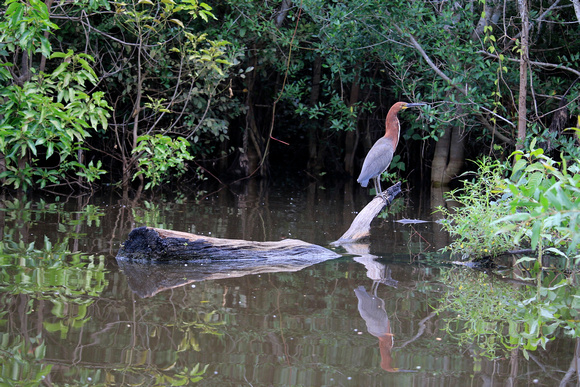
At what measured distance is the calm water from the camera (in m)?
2.87

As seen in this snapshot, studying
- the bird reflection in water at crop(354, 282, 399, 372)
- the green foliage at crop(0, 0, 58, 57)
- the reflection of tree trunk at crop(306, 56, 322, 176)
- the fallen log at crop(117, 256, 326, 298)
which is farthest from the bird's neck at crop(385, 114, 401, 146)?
the reflection of tree trunk at crop(306, 56, 322, 176)

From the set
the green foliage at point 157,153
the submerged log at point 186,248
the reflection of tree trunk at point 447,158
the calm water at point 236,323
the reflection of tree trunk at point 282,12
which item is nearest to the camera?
the calm water at point 236,323

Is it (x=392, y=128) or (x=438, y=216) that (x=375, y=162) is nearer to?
(x=392, y=128)

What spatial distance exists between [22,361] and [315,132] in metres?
12.0

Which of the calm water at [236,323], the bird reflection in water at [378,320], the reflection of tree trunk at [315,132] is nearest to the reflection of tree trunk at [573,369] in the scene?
the calm water at [236,323]

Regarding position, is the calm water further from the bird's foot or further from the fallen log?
the bird's foot

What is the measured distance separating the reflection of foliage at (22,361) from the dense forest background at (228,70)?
15.9 ft

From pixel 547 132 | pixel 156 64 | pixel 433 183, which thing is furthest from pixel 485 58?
pixel 156 64

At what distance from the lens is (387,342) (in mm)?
3340

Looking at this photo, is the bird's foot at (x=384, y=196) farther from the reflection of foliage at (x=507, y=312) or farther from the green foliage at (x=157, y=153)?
the green foliage at (x=157, y=153)

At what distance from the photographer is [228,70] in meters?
10.8

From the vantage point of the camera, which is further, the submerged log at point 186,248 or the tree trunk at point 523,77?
the tree trunk at point 523,77

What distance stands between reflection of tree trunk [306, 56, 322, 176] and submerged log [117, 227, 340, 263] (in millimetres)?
8680

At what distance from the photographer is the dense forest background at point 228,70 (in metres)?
7.79
